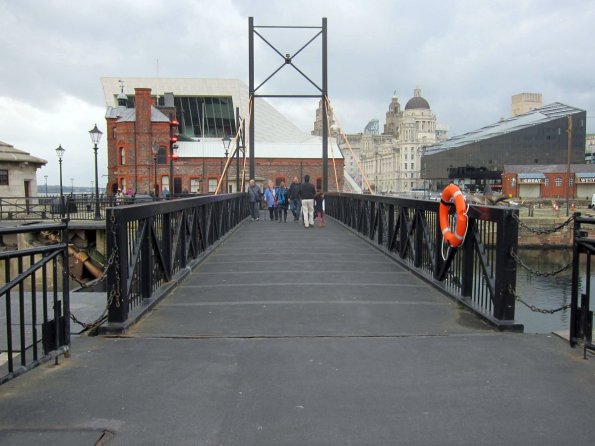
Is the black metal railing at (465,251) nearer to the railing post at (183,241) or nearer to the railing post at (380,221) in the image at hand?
the railing post at (380,221)

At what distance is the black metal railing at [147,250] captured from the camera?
5160 mm

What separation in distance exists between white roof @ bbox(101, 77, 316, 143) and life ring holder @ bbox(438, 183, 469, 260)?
67355 mm

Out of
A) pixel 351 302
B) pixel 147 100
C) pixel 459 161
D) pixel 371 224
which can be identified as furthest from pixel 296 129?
pixel 351 302

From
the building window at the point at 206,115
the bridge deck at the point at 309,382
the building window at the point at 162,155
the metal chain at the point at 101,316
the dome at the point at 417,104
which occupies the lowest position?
the bridge deck at the point at 309,382

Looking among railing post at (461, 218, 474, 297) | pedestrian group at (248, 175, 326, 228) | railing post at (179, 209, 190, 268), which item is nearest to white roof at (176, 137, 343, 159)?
pedestrian group at (248, 175, 326, 228)

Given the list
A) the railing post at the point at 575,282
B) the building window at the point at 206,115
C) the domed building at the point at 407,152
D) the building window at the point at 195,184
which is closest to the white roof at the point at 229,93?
the building window at the point at 206,115

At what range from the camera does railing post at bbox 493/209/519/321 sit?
5.26 metres

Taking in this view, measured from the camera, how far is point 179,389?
3.77 metres

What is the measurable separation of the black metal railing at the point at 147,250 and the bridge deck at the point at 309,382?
0.85 ft

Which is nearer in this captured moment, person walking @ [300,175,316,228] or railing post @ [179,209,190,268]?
railing post @ [179,209,190,268]

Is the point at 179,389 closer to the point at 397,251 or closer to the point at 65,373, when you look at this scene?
the point at 65,373

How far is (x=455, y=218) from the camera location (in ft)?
22.0

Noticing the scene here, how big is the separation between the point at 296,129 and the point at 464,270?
7129 cm

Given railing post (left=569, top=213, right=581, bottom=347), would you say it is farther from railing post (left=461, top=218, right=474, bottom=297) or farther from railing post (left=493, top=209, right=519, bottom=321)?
railing post (left=461, top=218, right=474, bottom=297)
